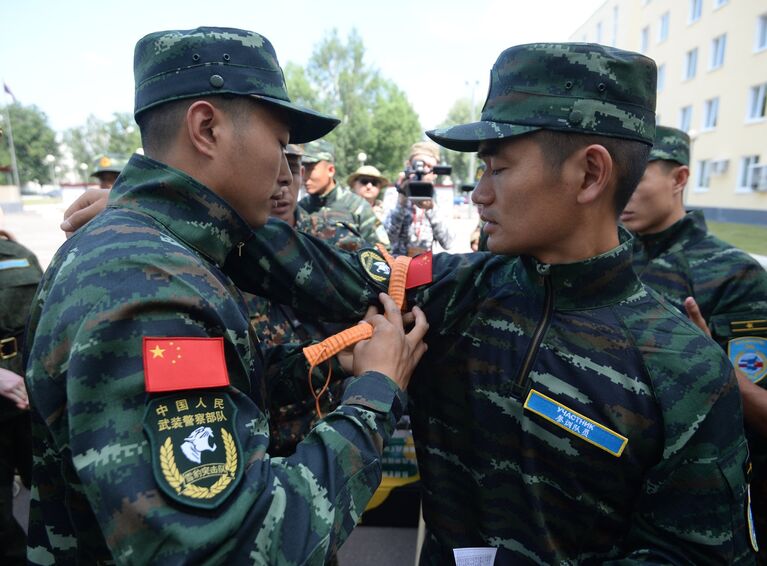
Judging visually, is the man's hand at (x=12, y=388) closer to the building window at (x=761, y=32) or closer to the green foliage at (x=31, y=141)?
the building window at (x=761, y=32)

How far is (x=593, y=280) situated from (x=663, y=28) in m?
31.5

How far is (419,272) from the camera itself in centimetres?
150

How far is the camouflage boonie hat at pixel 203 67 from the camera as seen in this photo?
3.82 feet

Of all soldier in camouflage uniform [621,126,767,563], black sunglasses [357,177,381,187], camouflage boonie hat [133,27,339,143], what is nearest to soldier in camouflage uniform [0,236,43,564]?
camouflage boonie hat [133,27,339,143]

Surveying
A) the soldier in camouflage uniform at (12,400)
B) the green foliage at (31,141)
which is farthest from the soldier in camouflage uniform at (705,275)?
the green foliage at (31,141)

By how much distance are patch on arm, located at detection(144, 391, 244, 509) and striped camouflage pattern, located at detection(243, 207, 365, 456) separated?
0.69 metres

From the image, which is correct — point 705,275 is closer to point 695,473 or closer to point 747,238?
point 695,473

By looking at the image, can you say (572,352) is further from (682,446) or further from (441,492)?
(441,492)

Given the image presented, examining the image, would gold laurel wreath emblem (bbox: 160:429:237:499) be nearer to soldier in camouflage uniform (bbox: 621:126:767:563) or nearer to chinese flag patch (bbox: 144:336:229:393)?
chinese flag patch (bbox: 144:336:229:393)

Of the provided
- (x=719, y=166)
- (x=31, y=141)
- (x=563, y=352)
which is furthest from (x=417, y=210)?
(x=31, y=141)

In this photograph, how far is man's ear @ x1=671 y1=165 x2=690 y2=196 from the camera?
2.64 metres

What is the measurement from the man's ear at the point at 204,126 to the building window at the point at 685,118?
27.0 metres

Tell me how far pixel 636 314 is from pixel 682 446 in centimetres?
35

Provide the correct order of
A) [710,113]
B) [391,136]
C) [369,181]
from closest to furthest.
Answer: [369,181]
[710,113]
[391,136]
